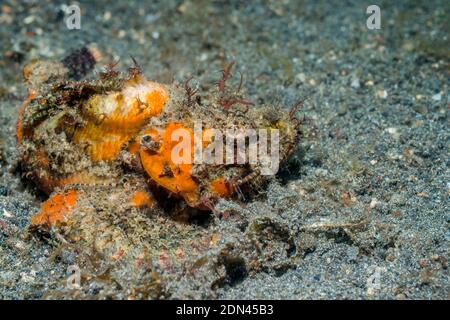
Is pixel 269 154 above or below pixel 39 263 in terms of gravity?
above

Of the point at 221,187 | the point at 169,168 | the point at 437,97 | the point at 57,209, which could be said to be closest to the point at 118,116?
the point at 169,168

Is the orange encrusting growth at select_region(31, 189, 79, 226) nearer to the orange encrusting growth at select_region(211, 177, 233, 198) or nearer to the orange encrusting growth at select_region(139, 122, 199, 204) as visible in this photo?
the orange encrusting growth at select_region(139, 122, 199, 204)

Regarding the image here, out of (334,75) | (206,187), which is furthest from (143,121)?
(334,75)

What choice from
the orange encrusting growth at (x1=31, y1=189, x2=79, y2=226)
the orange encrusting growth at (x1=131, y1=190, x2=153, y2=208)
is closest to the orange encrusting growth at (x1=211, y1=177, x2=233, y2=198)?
the orange encrusting growth at (x1=131, y1=190, x2=153, y2=208)

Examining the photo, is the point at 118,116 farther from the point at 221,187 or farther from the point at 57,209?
the point at 221,187

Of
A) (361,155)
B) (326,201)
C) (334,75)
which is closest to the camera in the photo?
(326,201)
